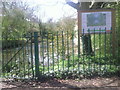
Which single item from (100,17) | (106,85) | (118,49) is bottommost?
(106,85)

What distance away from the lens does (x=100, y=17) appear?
20.0 ft

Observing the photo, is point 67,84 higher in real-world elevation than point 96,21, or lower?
lower

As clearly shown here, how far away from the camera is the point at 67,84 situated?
460 centimetres

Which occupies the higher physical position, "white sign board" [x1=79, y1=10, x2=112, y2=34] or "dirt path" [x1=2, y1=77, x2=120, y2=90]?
"white sign board" [x1=79, y1=10, x2=112, y2=34]

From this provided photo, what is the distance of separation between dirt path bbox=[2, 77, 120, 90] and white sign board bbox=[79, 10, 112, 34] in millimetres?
1771

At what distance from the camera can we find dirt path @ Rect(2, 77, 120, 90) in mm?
4418

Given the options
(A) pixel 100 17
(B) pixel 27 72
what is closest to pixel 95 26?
(A) pixel 100 17

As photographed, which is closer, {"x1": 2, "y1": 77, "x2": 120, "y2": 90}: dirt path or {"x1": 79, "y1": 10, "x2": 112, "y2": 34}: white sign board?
{"x1": 2, "y1": 77, "x2": 120, "y2": 90}: dirt path

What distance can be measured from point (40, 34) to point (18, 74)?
1.31 m

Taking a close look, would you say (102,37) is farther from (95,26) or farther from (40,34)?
(40,34)

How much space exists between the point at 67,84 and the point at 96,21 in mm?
2539

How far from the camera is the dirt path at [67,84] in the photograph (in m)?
4.42

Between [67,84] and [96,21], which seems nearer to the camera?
[67,84]

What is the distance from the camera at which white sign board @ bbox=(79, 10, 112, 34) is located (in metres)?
6.07
